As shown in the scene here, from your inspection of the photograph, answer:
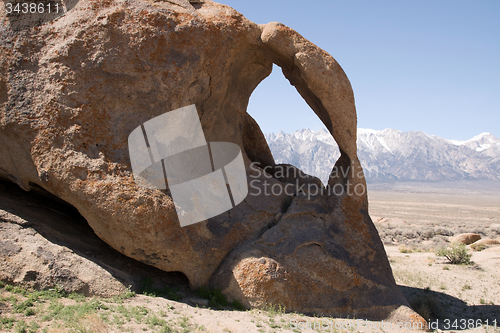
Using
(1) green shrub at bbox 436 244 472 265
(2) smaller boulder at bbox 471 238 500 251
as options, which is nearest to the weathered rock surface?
(1) green shrub at bbox 436 244 472 265

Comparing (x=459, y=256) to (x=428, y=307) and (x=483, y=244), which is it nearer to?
(x=483, y=244)

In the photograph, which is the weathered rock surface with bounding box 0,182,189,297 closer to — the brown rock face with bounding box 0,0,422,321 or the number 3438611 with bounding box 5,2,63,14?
the brown rock face with bounding box 0,0,422,321

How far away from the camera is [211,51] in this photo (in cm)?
719

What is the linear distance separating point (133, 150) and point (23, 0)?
3167 mm

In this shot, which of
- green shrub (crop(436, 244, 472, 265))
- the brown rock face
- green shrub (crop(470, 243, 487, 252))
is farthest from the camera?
green shrub (crop(470, 243, 487, 252))

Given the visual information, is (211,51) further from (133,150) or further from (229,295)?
(229,295)

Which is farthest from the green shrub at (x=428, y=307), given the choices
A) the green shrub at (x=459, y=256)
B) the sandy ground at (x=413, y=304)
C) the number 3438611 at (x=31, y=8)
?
the number 3438611 at (x=31, y=8)

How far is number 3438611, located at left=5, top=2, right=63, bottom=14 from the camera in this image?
628cm

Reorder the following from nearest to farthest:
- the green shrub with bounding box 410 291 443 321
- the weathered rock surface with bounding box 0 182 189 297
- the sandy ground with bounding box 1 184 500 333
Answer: the sandy ground with bounding box 1 184 500 333, the weathered rock surface with bounding box 0 182 189 297, the green shrub with bounding box 410 291 443 321

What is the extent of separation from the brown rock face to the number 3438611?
10.4 inches

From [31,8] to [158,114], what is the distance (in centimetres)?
271

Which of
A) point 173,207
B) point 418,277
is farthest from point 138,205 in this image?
point 418,277

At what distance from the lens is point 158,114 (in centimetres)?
663

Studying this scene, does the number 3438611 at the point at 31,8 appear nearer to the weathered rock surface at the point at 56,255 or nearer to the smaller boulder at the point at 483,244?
the weathered rock surface at the point at 56,255
